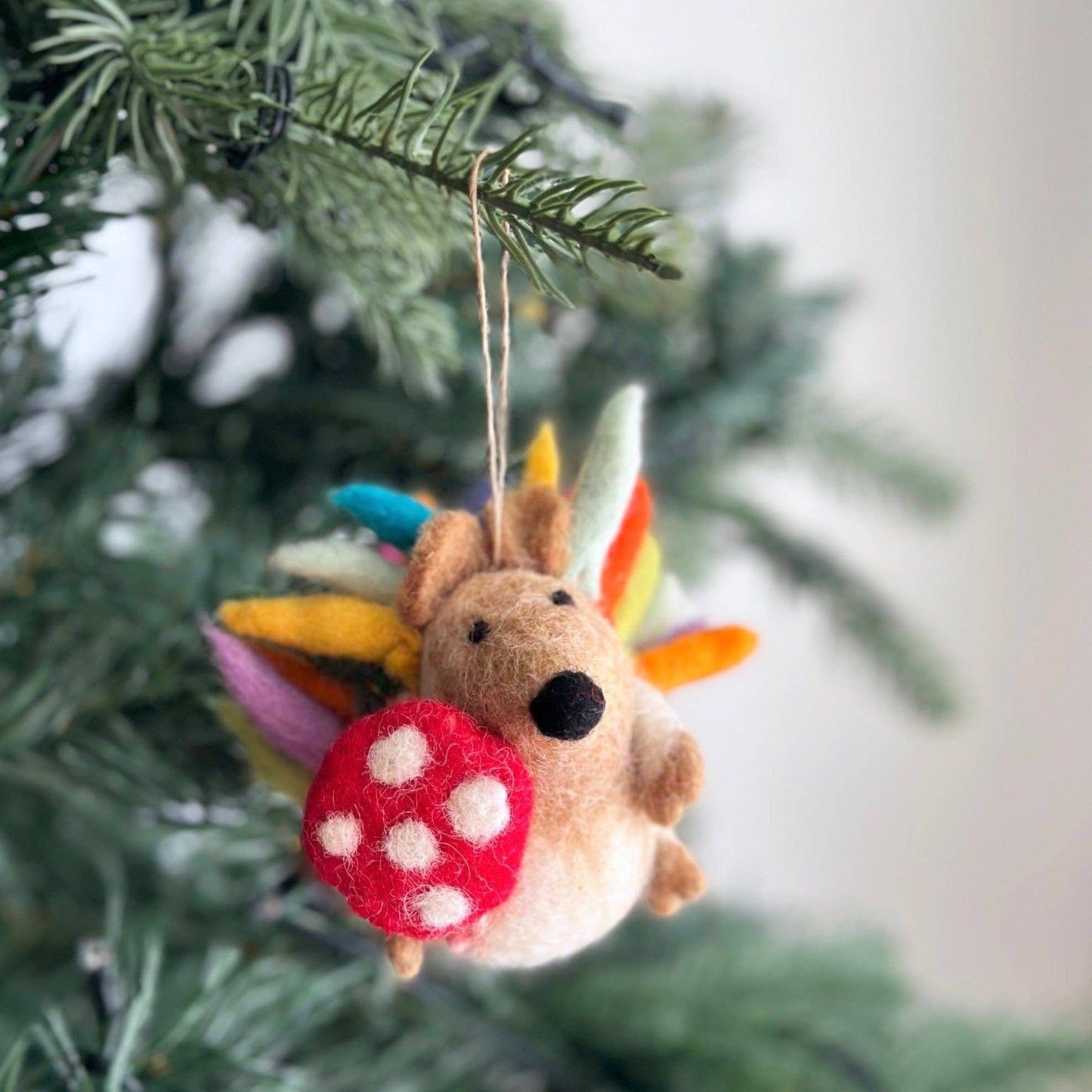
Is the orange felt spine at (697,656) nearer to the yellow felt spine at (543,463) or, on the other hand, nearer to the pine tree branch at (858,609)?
the yellow felt spine at (543,463)

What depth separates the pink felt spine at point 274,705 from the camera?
233 mm

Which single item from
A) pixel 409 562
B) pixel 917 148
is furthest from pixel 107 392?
pixel 917 148

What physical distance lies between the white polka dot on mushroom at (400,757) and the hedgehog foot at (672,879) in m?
0.07

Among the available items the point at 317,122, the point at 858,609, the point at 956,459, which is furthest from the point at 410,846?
the point at 956,459

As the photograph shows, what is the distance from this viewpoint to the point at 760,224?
2.82 ft

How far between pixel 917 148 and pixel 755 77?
6.1 inches

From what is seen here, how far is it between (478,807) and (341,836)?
27 millimetres

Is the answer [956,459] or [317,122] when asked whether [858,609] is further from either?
[956,459]

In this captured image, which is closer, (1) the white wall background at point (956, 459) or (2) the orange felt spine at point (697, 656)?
(2) the orange felt spine at point (697, 656)

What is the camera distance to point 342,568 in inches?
9.5

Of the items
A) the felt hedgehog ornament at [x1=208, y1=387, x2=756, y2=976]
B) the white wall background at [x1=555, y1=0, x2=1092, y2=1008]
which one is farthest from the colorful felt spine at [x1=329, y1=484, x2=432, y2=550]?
the white wall background at [x1=555, y1=0, x2=1092, y2=1008]

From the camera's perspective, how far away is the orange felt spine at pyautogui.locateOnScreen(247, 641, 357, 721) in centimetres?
25

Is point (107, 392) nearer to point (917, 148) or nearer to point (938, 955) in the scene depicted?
point (917, 148)

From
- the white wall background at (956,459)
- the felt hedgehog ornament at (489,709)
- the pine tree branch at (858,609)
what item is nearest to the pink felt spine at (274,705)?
the felt hedgehog ornament at (489,709)
